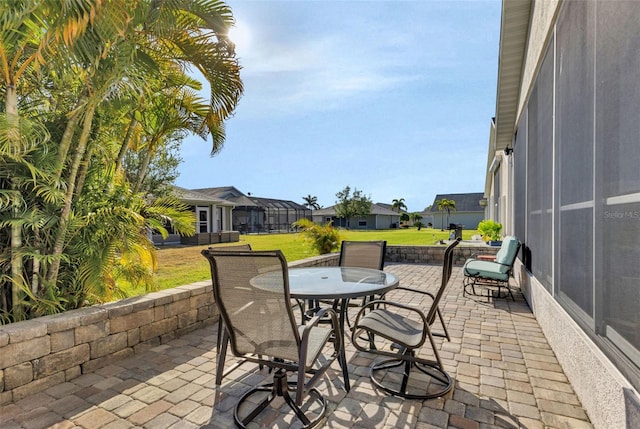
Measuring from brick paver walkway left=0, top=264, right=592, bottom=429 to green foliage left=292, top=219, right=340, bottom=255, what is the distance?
5.71 meters

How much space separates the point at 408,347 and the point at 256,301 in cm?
123

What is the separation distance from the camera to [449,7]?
18.3 ft

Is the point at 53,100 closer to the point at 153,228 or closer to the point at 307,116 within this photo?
the point at 153,228

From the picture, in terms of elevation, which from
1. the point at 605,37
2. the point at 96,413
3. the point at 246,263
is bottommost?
the point at 96,413

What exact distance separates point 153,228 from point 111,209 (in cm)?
69

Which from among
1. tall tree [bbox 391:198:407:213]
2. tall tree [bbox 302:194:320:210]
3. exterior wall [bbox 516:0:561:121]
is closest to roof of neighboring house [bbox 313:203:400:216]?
tall tree [bbox 391:198:407:213]

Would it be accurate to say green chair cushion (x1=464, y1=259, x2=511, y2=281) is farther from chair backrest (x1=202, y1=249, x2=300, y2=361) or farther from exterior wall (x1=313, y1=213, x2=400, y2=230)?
exterior wall (x1=313, y1=213, x2=400, y2=230)

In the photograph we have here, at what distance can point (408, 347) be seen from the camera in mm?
2438

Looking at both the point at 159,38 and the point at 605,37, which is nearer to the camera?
the point at 605,37

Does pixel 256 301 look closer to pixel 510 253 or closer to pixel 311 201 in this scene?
pixel 510 253

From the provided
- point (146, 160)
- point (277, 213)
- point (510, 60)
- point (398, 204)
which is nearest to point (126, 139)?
point (146, 160)

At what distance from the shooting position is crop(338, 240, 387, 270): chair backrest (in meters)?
4.44

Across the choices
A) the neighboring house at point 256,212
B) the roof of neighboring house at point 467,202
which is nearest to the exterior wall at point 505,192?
the neighboring house at point 256,212

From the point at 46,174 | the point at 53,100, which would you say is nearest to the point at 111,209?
the point at 46,174
